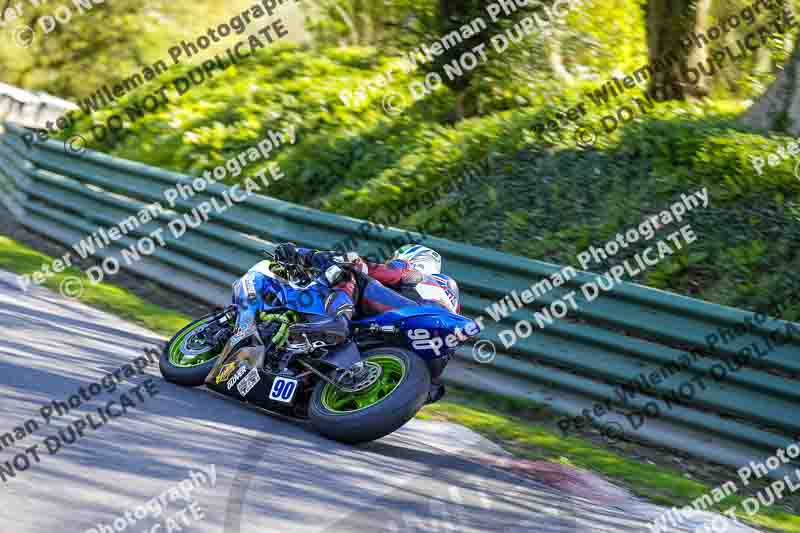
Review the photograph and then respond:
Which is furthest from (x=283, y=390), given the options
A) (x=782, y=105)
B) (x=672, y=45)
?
(x=672, y=45)

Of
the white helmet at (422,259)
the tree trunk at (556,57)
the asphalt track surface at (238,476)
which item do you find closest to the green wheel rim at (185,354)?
the asphalt track surface at (238,476)

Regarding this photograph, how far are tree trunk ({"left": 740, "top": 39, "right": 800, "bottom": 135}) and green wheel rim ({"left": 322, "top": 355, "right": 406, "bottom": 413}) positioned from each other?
20.7 feet

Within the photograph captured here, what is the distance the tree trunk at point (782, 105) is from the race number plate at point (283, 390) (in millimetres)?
6626

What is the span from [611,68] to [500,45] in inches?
110

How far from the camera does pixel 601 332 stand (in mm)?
8234

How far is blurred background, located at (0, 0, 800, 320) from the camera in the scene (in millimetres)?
10023

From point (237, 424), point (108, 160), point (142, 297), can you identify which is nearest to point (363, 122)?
point (108, 160)

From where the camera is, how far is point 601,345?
8.20 meters

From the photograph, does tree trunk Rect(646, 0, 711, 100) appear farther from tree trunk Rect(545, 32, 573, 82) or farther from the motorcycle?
the motorcycle

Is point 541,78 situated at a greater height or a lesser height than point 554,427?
greater

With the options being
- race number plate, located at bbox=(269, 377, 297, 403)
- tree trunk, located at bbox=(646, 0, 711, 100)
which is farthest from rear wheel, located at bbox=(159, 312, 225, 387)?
tree trunk, located at bbox=(646, 0, 711, 100)

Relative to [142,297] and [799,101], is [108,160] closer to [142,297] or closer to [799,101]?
[142,297]

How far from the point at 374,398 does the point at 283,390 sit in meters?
0.66

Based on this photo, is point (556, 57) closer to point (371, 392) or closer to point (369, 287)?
point (369, 287)
